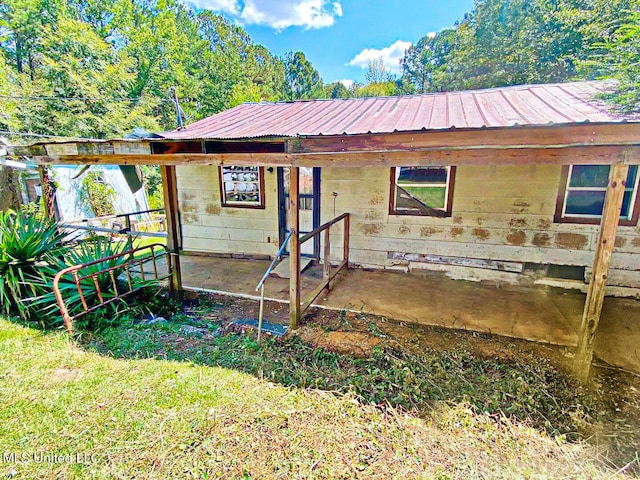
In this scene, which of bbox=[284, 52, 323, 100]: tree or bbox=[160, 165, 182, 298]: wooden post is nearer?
bbox=[160, 165, 182, 298]: wooden post

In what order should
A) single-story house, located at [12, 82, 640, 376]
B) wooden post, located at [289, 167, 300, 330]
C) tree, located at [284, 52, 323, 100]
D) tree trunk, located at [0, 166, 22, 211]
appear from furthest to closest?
tree, located at [284, 52, 323, 100] → tree trunk, located at [0, 166, 22, 211] → wooden post, located at [289, 167, 300, 330] → single-story house, located at [12, 82, 640, 376]

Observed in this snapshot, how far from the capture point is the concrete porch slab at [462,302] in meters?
3.71

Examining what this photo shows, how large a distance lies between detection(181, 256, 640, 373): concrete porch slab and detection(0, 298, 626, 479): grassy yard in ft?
2.77

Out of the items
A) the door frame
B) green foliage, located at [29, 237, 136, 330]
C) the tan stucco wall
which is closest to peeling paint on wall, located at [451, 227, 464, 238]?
the tan stucco wall

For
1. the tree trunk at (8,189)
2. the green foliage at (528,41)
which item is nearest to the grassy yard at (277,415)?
the tree trunk at (8,189)

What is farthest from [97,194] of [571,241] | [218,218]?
[571,241]

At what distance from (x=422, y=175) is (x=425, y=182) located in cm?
13

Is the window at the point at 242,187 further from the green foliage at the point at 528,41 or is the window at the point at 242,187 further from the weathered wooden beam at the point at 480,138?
the green foliage at the point at 528,41

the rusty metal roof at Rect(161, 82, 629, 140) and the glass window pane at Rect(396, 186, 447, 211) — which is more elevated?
the rusty metal roof at Rect(161, 82, 629, 140)

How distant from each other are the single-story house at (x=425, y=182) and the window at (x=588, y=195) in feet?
0.06

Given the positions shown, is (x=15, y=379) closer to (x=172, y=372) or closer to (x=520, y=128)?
(x=172, y=372)

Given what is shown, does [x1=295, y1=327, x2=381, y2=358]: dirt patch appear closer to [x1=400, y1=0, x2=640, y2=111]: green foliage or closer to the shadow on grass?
the shadow on grass

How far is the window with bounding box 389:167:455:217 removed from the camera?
18.0 ft

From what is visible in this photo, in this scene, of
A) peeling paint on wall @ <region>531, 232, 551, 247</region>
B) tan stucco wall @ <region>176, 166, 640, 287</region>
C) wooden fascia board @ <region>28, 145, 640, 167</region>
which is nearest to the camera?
wooden fascia board @ <region>28, 145, 640, 167</region>
